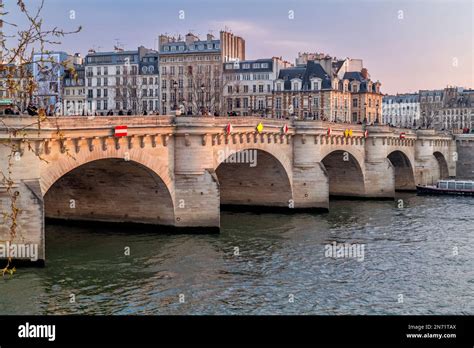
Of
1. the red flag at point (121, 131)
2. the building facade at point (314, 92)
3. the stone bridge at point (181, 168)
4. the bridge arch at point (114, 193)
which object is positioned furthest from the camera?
the building facade at point (314, 92)

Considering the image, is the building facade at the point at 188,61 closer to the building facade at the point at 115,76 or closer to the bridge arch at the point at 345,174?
the building facade at the point at 115,76

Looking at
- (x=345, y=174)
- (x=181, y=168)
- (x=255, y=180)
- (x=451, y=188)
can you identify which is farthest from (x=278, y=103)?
(x=181, y=168)

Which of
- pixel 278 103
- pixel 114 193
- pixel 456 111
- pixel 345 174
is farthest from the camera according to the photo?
pixel 456 111

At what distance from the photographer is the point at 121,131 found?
32.9 meters

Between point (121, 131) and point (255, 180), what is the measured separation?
18.1 m

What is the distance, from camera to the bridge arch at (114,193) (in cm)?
3659

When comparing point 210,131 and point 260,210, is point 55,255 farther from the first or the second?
point 260,210

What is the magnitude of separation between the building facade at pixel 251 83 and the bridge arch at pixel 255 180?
148ft

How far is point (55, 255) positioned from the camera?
30969 mm

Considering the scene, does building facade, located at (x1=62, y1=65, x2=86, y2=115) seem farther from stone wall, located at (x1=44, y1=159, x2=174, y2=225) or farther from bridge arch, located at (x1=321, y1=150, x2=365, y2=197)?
stone wall, located at (x1=44, y1=159, x2=174, y2=225)

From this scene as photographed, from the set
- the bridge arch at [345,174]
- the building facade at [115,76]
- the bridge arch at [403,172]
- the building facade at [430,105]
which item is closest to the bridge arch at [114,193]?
the bridge arch at [345,174]

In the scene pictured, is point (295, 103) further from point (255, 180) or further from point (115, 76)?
point (255, 180)
